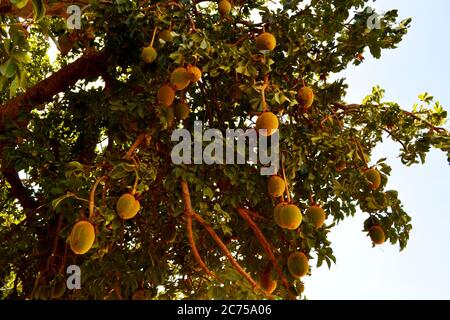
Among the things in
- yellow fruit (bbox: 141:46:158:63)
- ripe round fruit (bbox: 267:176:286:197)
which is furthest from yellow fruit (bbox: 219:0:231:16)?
ripe round fruit (bbox: 267:176:286:197)

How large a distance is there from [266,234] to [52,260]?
1325 millimetres

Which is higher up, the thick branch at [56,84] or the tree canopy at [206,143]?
the thick branch at [56,84]

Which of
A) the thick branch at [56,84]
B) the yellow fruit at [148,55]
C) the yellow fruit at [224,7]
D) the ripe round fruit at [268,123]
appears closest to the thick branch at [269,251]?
the ripe round fruit at [268,123]

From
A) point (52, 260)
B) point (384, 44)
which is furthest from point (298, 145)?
point (52, 260)

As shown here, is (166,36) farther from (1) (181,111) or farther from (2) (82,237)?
(2) (82,237)

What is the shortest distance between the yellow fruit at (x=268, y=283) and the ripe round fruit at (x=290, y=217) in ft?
1.49

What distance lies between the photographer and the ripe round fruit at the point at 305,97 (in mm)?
2906

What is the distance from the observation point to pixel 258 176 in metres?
2.83

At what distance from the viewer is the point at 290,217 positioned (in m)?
2.48

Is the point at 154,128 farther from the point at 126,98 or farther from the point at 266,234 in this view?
the point at 266,234

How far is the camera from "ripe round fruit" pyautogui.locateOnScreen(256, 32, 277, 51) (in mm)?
2850

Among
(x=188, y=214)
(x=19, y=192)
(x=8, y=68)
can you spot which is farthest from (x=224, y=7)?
(x=19, y=192)

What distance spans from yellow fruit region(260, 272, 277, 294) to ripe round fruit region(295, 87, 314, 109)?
1020mm

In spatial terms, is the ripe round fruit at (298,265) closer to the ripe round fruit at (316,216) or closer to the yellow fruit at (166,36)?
the ripe round fruit at (316,216)
